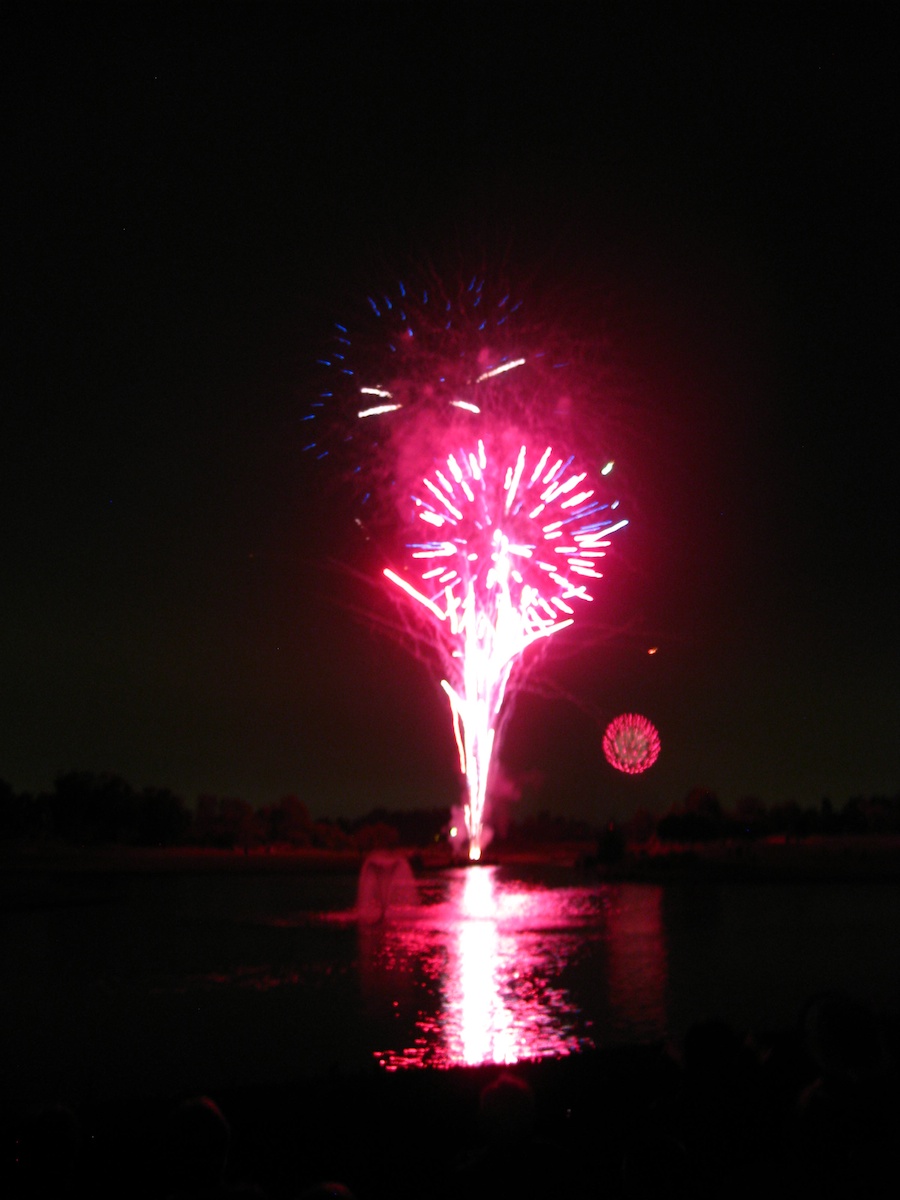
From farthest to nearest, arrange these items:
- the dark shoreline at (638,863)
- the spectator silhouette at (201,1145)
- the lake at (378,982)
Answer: the dark shoreline at (638,863) < the lake at (378,982) < the spectator silhouette at (201,1145)

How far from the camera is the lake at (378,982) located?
335 inches

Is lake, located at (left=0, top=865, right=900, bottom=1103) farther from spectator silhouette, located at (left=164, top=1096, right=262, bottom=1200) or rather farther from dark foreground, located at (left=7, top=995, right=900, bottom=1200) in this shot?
spectator silhouette, located at (left=164, top=1096, right=262, bottom=1200)

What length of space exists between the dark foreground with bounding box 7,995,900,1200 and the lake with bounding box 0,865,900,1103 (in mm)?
1285

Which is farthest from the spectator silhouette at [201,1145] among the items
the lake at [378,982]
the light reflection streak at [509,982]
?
the light reflection streak at [509,982]

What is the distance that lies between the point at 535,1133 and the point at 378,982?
8596 mm

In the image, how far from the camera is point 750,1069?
4613 millimetres

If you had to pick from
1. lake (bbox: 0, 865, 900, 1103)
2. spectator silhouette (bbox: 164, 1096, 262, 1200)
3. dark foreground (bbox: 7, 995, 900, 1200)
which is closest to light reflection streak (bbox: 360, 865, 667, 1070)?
lake (bbox: 0, 865, 900, 1103)

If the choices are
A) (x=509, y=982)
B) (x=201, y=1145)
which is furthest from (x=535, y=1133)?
(x=509, y=982)

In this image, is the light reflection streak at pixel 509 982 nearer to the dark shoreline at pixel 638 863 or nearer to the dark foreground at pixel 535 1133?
the dark foreground at pixel 535 1133

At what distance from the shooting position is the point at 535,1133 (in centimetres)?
450

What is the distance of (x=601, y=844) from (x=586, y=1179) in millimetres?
49552

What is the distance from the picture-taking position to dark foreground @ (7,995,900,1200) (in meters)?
3.62

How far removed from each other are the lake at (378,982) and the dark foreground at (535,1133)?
128 cm

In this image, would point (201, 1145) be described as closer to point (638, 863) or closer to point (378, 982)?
point (378, 982)
